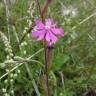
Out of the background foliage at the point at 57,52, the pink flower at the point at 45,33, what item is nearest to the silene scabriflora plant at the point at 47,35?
the pink flower at the point at 45,33

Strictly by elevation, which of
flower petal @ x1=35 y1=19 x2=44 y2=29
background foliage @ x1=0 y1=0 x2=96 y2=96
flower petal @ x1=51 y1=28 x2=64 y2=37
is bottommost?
background foliage @ x1=0 y1=0 x2=96 y2=96

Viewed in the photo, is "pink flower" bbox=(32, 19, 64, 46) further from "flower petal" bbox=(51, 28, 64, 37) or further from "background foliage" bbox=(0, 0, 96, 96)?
"background foliage" bbox=(0, 0, 96, 96)

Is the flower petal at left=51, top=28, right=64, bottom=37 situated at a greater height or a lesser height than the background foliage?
greater

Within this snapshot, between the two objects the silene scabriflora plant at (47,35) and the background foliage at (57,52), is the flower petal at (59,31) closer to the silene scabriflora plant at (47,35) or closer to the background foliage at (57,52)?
the silene scabriflora plant at (47,35)

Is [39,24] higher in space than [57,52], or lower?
higher

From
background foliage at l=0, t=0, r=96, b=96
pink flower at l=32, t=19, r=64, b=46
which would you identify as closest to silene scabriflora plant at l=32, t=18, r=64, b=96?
pink flower at l=32, t=19, r=64, b=46

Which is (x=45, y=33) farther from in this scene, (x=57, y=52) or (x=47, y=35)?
(x=57, y=52)

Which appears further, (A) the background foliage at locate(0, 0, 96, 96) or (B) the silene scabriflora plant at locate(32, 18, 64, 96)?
(A) the background foliage at locate(0, 0, 96, 96)

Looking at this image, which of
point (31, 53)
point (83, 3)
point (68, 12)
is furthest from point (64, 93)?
point (83, 3)

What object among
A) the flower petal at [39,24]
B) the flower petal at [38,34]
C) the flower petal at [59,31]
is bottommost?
the flower petal at [59,31]

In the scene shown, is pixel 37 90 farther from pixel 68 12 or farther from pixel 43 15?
pixel 68 12

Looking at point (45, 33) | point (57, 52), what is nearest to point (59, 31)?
point (45, 33)
